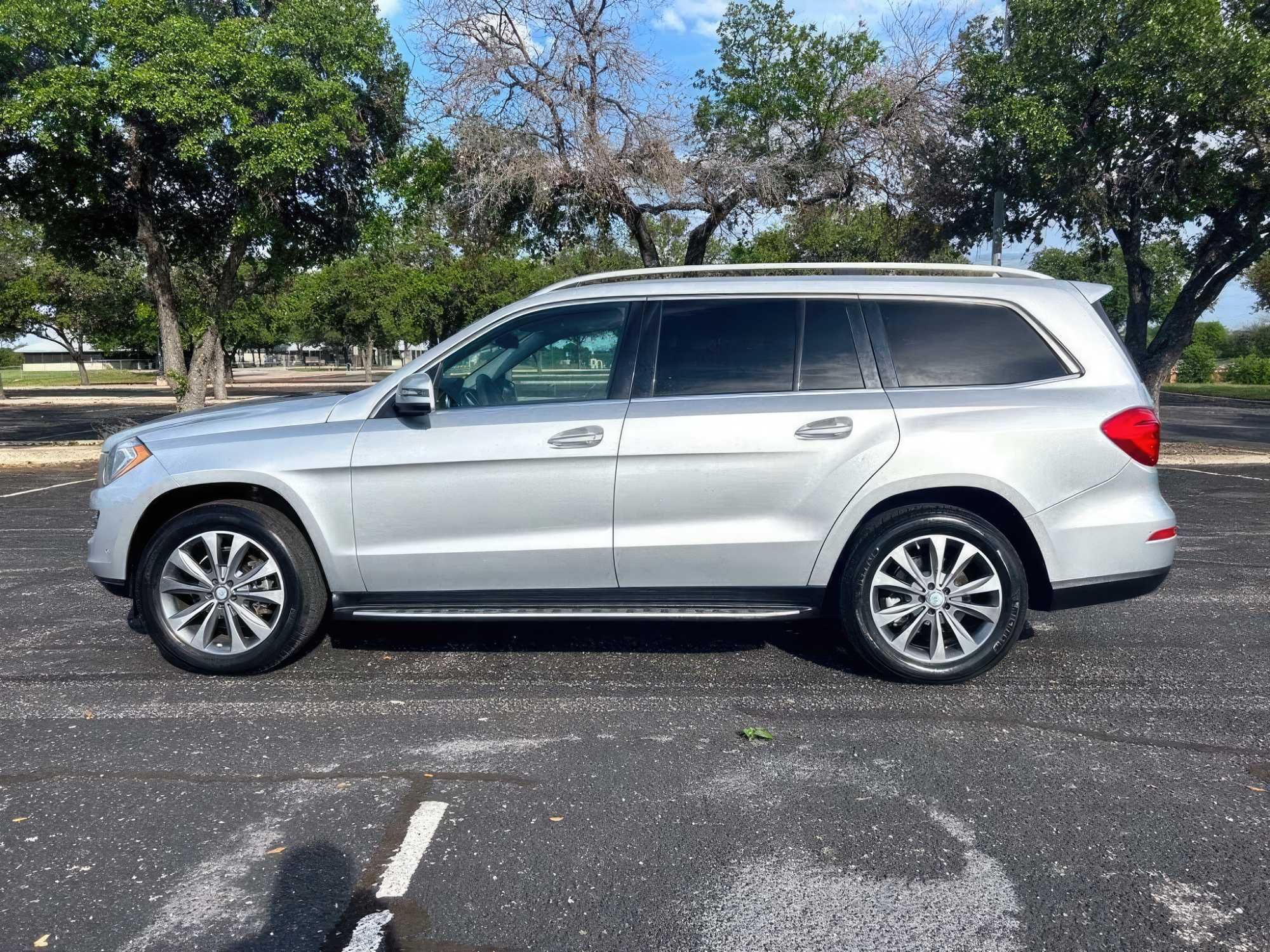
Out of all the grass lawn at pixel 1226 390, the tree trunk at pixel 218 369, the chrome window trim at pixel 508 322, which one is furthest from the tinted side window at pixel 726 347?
the grass lawn at pixel 1226 390

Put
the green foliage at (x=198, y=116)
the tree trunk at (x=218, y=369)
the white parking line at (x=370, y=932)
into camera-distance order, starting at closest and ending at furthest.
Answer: the white parking line at (x=370, y=932) < the green foliage at (x=198, y=116) < the tree trunk at (x=218, y=369)

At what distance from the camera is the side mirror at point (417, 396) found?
14.9 ft

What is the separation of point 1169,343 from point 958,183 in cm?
431

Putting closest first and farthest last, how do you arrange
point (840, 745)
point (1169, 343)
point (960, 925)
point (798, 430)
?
point (960, 925) → point (840, 745) → point (798, 430) → point (1169, 343)

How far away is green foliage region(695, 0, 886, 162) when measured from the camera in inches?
630

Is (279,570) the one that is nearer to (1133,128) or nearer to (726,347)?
(726,347)

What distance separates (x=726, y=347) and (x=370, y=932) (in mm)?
3043

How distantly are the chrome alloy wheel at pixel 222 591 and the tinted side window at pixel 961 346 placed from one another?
3206 millimetres

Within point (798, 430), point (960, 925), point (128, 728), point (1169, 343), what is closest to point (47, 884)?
point (128, 728)

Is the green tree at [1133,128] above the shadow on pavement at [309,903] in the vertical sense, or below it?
above

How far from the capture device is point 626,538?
461 cm

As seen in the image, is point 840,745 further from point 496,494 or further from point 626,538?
point 496,494

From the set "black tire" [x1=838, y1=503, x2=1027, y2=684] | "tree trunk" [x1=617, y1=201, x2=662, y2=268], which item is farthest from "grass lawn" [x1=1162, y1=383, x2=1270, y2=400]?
"black tire" [x1=838, y1=503, x2=1027, y2=684]

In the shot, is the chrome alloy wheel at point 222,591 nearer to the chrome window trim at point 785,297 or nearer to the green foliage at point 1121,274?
the chrome window trim at point 785,297
